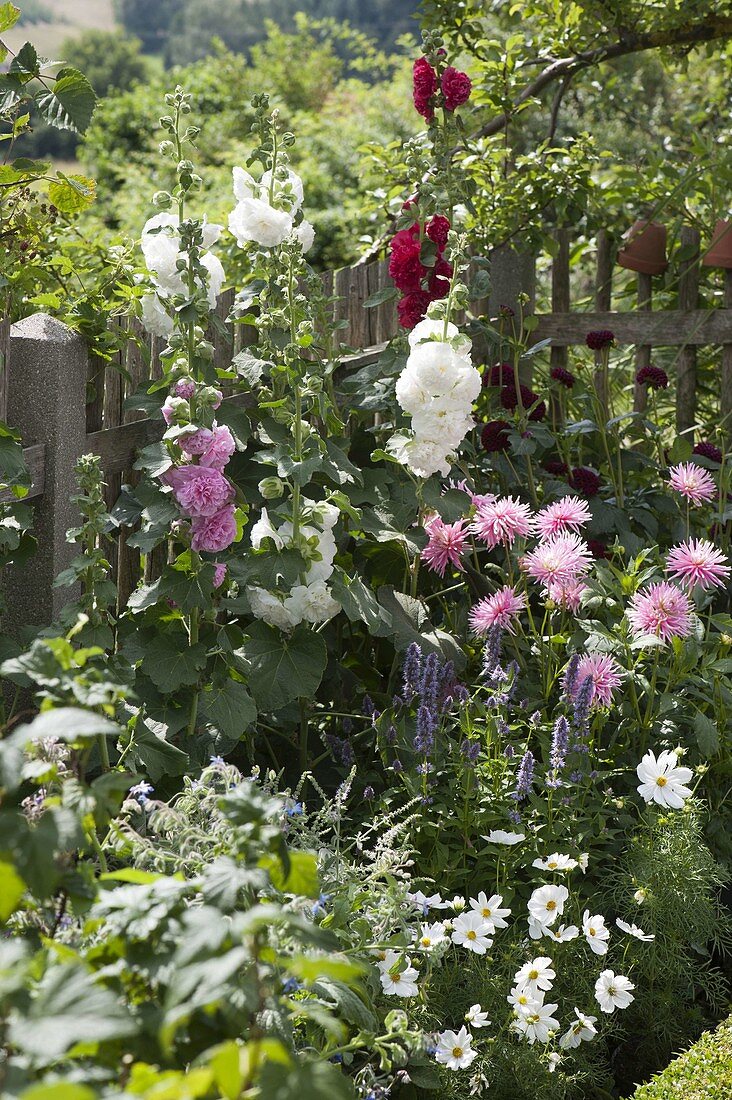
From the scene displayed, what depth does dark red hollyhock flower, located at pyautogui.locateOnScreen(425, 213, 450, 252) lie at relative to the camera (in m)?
3.15

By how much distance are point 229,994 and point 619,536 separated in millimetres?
2638

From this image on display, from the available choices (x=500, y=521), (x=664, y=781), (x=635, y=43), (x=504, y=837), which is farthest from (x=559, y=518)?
(x=635, y=43)

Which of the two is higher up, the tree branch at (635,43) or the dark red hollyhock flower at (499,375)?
the tree branch at (635,43)

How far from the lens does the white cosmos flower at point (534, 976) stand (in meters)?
2.12

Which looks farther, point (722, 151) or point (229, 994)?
point (722, 151)

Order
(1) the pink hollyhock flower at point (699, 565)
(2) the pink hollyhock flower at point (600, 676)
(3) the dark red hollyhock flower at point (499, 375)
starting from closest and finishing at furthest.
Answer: (2) the pink hollyhock flower at point (600, 676)
(1) the pink hollyhock flower at point (699, 565)
(3) the dark red hollyhock flower at point (499, 375)

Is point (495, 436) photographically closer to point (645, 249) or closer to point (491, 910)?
point (645, 249)

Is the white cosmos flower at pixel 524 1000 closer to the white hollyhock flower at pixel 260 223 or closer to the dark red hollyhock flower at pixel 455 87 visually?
the white hollyhock flower at pixel 260 223

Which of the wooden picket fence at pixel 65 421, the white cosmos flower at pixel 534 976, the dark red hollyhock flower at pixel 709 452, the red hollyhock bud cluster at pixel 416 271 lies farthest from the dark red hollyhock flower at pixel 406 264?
the white cosmos flower at pixel 534 976

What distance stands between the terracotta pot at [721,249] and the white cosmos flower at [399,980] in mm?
3120

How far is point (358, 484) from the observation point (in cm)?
308

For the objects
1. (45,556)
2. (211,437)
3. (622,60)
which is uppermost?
(622,60)

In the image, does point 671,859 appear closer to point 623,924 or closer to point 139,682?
point 623,924

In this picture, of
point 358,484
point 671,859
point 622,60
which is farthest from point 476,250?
point 622,60
